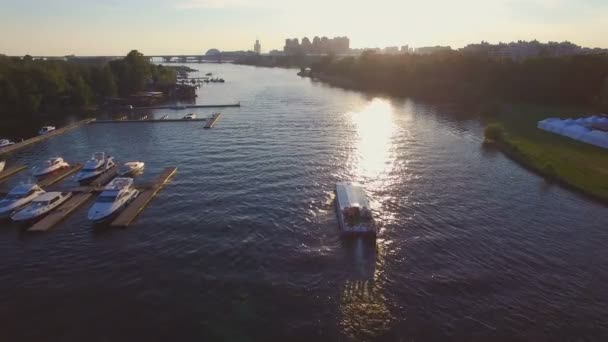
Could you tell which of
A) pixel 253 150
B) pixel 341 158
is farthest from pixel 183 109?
pixel 341 158

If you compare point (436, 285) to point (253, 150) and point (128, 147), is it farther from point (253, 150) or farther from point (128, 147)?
point (128, 147)

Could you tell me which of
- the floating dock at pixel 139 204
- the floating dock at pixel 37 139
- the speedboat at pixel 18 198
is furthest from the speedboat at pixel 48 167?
the floating dock at pixel 37 139

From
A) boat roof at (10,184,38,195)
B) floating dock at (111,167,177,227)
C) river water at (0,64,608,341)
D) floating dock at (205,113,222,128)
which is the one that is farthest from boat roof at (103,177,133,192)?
floating dock at (205,113,222,128)

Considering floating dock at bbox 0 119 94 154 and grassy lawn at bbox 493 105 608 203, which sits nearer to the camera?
grassy lawn at bbox 493 105 608 203

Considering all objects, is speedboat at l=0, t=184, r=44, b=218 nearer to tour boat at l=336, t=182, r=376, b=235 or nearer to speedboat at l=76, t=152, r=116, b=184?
speedboat at l=76, t=152, r=116, b=184

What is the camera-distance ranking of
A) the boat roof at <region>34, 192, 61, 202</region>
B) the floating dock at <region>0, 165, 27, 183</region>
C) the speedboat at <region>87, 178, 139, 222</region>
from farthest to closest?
the floating dock at <region>0, 165, 27, 183</region> < the boat roof at <region>34, 192, 61, 202</region> < the speedboat at <region>87, 178, 139, 222</region>

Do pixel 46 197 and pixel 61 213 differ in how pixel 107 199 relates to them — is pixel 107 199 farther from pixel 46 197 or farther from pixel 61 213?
pixel 46 197

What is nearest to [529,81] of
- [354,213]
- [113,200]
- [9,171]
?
[354,213]
